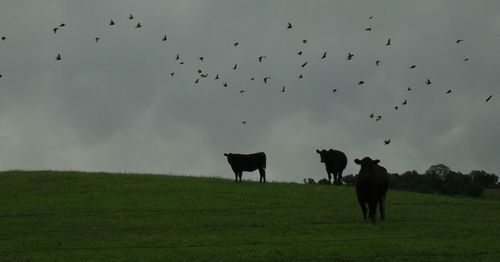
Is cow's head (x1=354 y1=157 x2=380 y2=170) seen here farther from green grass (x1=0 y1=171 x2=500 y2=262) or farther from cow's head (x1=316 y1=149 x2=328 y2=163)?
cow's head (x1=316 y1=149 x2=328 y2=163)

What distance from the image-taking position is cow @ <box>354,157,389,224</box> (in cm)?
2981

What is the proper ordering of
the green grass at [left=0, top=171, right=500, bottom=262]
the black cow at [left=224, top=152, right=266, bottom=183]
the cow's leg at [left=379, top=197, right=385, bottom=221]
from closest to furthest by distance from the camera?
the green grass at [left=0, top=171, right=500, bottom=262]
the cow's leg at [left=379, top=197, right=385, bottom=221]
the black cow at [left=224, top=152, right=266, bottom=183]

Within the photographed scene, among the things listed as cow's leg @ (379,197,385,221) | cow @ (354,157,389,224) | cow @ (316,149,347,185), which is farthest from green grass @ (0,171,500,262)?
cow @ (316,149,347,185)

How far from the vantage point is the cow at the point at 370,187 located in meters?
29.8

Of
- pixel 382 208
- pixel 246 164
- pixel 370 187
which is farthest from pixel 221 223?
pixel 246 164

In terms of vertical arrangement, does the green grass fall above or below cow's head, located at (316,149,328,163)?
below

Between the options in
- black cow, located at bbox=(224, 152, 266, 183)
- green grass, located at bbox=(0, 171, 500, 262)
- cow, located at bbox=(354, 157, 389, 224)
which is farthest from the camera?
black cow, located at bbox=(224, 152, 266, 183)

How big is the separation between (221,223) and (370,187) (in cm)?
536

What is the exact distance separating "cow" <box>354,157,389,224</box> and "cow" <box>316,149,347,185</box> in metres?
16.3

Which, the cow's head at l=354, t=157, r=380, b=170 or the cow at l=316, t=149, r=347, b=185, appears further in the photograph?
the cow at l=316, t=149, r=347, b=185

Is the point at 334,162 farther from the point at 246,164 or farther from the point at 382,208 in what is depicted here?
the point at 382,208

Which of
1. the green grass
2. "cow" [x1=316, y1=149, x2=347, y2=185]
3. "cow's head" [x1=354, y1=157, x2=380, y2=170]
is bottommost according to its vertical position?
the green grass

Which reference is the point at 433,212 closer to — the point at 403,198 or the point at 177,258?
the point at 403,198

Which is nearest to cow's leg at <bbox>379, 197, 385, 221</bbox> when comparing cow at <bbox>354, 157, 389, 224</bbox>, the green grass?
cow at <bbox>354, 157, 389, 224</bbox>
